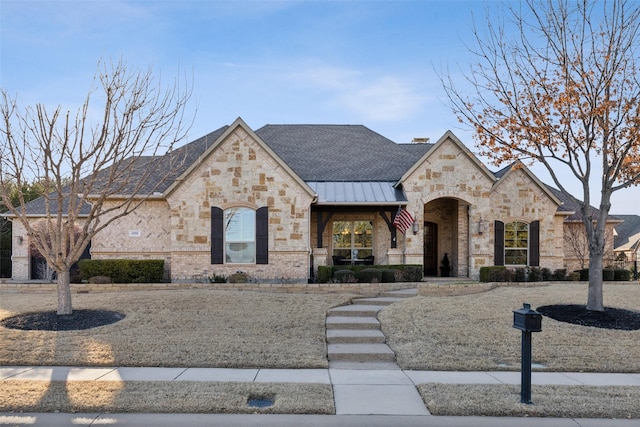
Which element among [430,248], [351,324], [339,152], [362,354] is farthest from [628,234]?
[362,354]

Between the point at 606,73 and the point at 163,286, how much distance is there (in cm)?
1409

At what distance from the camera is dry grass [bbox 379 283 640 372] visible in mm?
8734

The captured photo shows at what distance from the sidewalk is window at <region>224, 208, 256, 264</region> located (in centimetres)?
998

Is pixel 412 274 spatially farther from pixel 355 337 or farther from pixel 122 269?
pixel 122 269

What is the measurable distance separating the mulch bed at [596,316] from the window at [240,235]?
9.97 m

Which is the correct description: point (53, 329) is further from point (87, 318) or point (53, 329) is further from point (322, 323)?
point (322, 323)

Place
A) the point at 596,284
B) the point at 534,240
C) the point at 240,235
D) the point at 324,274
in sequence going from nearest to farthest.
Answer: the point at 596,284 < the point at 324,274 < the point at 240,235 < the point at 534,240

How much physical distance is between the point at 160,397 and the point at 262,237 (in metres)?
11.5

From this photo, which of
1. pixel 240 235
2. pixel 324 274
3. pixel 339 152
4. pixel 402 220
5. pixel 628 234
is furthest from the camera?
pixel 628 234

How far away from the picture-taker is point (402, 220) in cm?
1848

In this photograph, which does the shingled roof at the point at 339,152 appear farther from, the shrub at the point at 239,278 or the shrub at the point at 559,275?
the shrub at the point at 559,275

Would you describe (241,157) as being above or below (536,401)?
above

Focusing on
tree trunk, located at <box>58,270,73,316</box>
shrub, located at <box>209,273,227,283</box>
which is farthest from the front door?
tree trunk, located at <box>58,270,73,316</box>

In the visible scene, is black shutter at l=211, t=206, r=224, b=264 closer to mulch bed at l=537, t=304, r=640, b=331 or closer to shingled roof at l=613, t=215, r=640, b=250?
mulch bed at l=537, t=304, r=640, b=331
